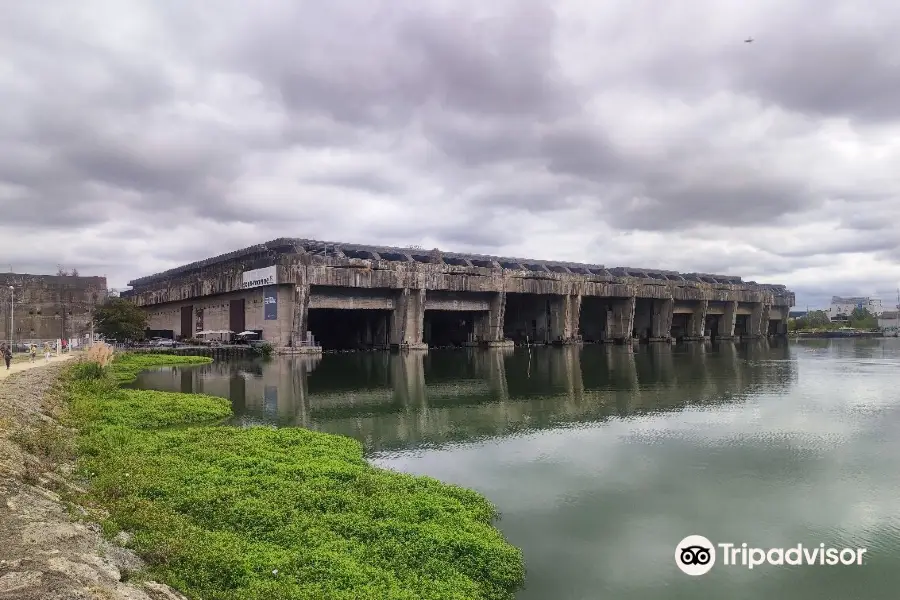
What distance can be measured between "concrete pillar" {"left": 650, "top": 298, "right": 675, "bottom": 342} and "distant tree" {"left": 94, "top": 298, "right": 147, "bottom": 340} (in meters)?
78.7

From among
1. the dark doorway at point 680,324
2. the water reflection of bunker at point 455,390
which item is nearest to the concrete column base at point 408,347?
the water reflection of bunker at point 455,390

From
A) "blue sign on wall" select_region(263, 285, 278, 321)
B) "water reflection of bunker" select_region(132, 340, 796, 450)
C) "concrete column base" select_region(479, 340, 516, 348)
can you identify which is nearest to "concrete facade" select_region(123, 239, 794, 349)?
"concrete column base" select_region(479, 340, 516, 348)

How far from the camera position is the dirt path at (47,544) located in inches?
265

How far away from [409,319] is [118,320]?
102ft

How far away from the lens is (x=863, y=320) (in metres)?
161

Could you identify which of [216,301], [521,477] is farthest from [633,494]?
[216,301]

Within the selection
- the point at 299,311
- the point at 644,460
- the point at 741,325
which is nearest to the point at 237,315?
the point at 299,311

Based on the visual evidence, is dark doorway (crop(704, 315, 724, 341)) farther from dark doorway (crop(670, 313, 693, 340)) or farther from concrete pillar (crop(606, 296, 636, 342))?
concrete pillar (crop(606, 296, 636, 342))

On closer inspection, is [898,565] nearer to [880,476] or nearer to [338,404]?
[880,476]

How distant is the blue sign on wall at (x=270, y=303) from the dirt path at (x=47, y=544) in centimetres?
5011

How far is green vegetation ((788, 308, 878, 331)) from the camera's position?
156000mm

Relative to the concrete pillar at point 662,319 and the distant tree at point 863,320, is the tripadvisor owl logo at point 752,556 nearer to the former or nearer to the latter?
the concrete pillar at point 662,319

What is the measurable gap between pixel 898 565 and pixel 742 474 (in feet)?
18.2

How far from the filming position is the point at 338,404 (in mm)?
29141
